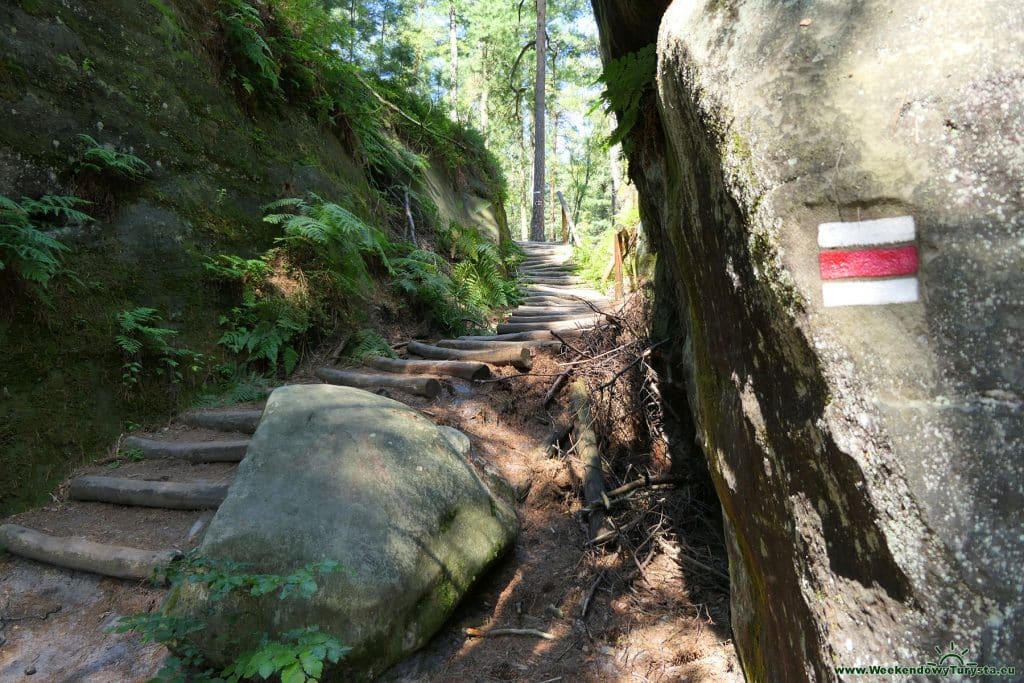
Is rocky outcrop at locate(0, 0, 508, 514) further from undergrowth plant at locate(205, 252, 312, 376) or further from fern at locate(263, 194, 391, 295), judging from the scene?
fern at locate(263, 194, 391, 295)

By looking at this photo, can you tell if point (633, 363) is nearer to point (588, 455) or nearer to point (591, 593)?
point (588, 455)

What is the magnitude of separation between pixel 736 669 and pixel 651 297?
268 cm

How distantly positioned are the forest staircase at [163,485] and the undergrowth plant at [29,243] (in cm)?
136

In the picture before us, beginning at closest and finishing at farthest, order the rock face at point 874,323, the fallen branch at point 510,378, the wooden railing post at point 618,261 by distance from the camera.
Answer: the rock face at point 874,323 < the fallen branch at point 510,378 < the wooden railing post at point 618,261

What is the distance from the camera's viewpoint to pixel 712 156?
194 centimetres

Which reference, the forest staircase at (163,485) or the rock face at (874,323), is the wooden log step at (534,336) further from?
Answer: the rock face at (874,323)

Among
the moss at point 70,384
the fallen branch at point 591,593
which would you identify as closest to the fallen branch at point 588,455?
the fallen branch at point 591,593

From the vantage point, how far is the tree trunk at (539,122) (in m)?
16.6

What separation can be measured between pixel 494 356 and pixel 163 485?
2.99 m

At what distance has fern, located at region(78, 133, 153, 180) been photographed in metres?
4.33

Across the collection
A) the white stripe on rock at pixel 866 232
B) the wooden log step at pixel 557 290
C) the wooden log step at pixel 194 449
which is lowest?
the wooden log step at pixel 194 449

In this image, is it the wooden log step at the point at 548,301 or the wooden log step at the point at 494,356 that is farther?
the wooden log step at the point at 548,301

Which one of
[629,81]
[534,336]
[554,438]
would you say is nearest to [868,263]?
[629,81]

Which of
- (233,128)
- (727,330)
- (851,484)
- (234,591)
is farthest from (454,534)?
(233,128)
